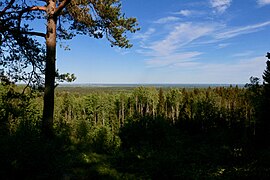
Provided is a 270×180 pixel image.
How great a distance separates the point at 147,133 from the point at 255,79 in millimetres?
18965

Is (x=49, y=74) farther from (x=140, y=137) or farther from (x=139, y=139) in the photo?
(x=140, y=137)

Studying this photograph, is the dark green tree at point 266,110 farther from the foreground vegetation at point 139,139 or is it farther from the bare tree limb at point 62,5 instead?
the bare tree limb at point 62,5

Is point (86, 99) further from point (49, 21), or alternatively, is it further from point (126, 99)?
point (49, 21)

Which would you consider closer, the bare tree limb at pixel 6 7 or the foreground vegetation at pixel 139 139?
the foreground vegetation at pixel 139 139

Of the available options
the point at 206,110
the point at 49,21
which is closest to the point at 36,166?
the point at 49,21

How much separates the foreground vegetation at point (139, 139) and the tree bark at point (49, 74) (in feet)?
1.84

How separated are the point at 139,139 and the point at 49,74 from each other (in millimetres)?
34968

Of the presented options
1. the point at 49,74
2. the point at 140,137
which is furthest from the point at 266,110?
the point at 49,74

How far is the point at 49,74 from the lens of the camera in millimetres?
8617

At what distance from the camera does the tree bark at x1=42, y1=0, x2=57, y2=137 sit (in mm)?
8438

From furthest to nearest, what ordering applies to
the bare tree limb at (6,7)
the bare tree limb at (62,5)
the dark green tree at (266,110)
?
the dark green tree at (266,110) → the bare tree limb at (6,7) → the bare tree limb at (62,5)

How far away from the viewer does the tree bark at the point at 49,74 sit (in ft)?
27.7

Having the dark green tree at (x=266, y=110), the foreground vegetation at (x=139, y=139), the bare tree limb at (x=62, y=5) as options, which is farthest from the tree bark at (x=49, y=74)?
the dark green tree at (x=266, y=110)

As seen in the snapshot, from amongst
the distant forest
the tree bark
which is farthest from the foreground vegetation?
the tree bark
